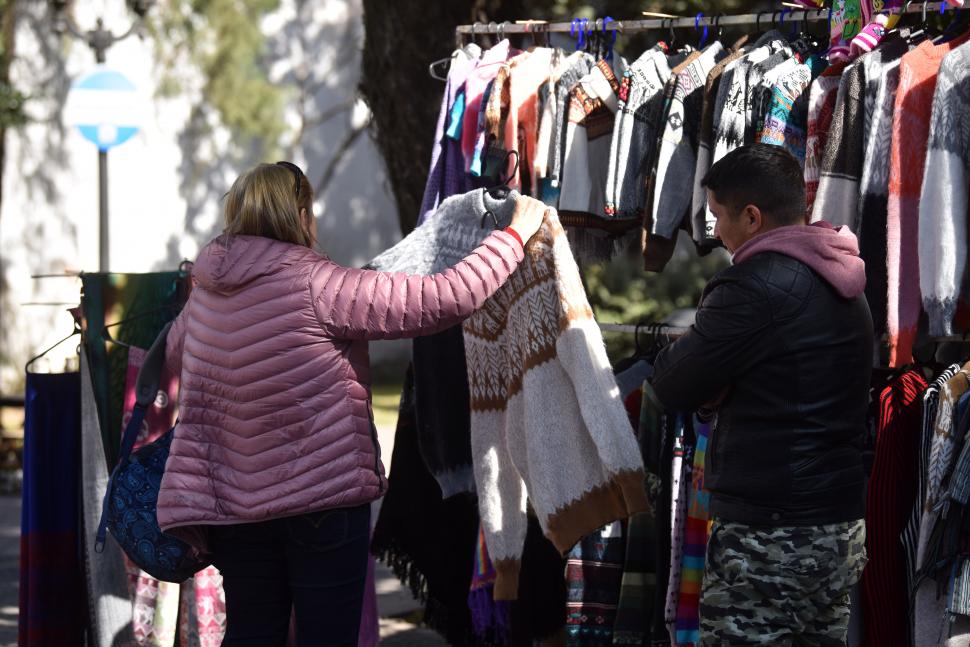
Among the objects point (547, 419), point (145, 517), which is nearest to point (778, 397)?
point (547, 419)

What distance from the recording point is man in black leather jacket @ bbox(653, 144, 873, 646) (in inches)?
122

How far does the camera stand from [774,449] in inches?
123

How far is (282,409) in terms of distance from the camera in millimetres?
3312

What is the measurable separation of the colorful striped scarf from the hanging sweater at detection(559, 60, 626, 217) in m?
0.99

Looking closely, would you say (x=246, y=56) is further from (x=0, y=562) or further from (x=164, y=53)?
(x=0, y=562)

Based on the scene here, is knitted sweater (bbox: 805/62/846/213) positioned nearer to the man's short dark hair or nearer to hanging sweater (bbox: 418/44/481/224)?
the man's short dark hair

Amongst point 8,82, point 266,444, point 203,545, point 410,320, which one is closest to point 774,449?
point 410,320

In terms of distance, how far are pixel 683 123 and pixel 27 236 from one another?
11199mm

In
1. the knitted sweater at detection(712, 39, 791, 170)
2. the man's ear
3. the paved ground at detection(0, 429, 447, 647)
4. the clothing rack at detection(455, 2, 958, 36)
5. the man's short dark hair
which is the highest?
the clothing rack at detection(455, 2, 958, 36)

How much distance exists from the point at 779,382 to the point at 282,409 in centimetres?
131

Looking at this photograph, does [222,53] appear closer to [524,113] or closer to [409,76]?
[409,76]

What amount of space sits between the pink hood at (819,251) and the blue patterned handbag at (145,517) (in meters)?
1.85

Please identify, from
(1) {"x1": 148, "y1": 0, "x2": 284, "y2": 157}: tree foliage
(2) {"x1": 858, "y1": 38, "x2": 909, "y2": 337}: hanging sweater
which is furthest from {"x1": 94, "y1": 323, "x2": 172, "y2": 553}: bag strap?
(1) {"x1": 148, "y1": 0, "x2": 284, "y2": 157}: tree foliage

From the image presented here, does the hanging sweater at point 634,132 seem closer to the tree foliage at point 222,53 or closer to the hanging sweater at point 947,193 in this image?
the hanging sweater at point 947,193
